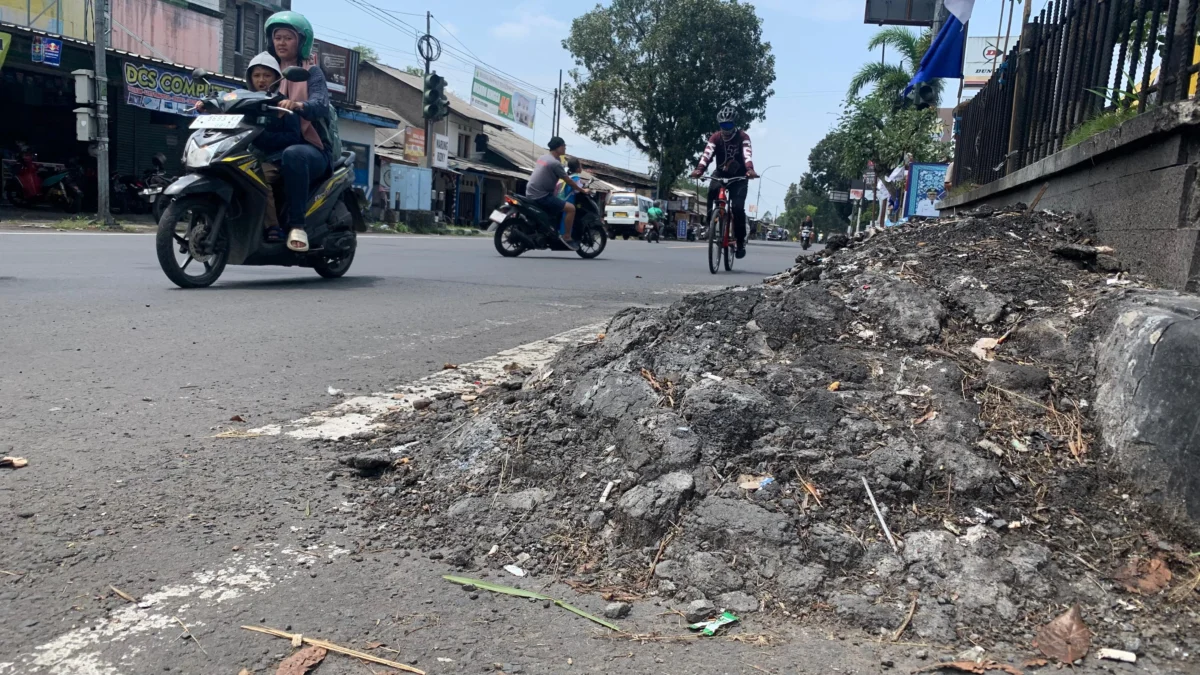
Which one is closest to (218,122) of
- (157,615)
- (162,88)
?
(157,615)

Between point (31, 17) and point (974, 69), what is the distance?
30.1m

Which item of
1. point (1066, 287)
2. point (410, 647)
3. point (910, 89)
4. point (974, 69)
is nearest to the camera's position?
point (410, 647)

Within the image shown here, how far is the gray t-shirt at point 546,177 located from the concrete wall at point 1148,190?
9230 mm

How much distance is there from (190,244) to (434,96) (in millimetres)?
16236

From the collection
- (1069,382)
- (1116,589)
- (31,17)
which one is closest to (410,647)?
(1116,589)

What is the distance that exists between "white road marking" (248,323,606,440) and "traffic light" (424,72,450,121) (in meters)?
18.1

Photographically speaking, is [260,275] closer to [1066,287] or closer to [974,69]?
[1066,287]

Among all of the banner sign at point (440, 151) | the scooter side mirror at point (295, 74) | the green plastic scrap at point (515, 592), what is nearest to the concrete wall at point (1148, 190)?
the green plastic scrap at point (515, 592)

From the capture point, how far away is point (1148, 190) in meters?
3.21

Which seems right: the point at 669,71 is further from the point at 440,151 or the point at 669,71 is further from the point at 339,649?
the point at 339,649

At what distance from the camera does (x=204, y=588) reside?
6.33ft

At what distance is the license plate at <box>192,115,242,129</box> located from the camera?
20.6ft

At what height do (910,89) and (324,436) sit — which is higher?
(910,89)

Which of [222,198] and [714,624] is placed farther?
[222,198]
